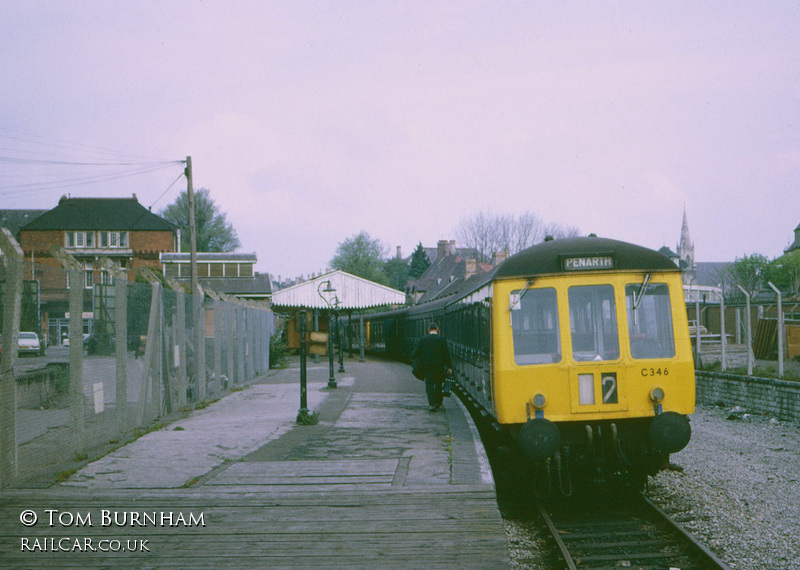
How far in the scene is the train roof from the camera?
844 centimetres

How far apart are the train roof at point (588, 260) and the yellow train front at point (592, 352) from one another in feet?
0.03

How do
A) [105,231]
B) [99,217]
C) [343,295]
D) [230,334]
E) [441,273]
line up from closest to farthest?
1. [230,334]
2. [343,295]
3. [105,231]
4. [99,217]
5. [441,273]

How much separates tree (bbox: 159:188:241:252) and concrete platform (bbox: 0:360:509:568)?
88.1 meters

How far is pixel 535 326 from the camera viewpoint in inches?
332

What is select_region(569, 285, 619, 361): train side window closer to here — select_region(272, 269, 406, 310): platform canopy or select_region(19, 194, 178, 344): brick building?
select_region(272, 269, 406, 310): platform canopy

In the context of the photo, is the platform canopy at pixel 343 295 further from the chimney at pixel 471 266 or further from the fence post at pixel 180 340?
the fence post at pixel 180 340

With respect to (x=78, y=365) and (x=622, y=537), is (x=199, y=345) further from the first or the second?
(x=622, y=537)

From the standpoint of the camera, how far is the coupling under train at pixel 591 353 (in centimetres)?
819

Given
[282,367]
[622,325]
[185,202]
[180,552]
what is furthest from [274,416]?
[185,202]

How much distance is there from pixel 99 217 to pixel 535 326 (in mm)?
72527

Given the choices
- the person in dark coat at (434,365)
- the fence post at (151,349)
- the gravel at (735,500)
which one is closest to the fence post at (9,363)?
the fence post at (151,349)

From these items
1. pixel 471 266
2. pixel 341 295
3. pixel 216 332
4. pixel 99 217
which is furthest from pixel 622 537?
pixel 99 217

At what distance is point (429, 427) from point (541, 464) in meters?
3.93

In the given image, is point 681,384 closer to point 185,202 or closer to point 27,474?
point 27,474
